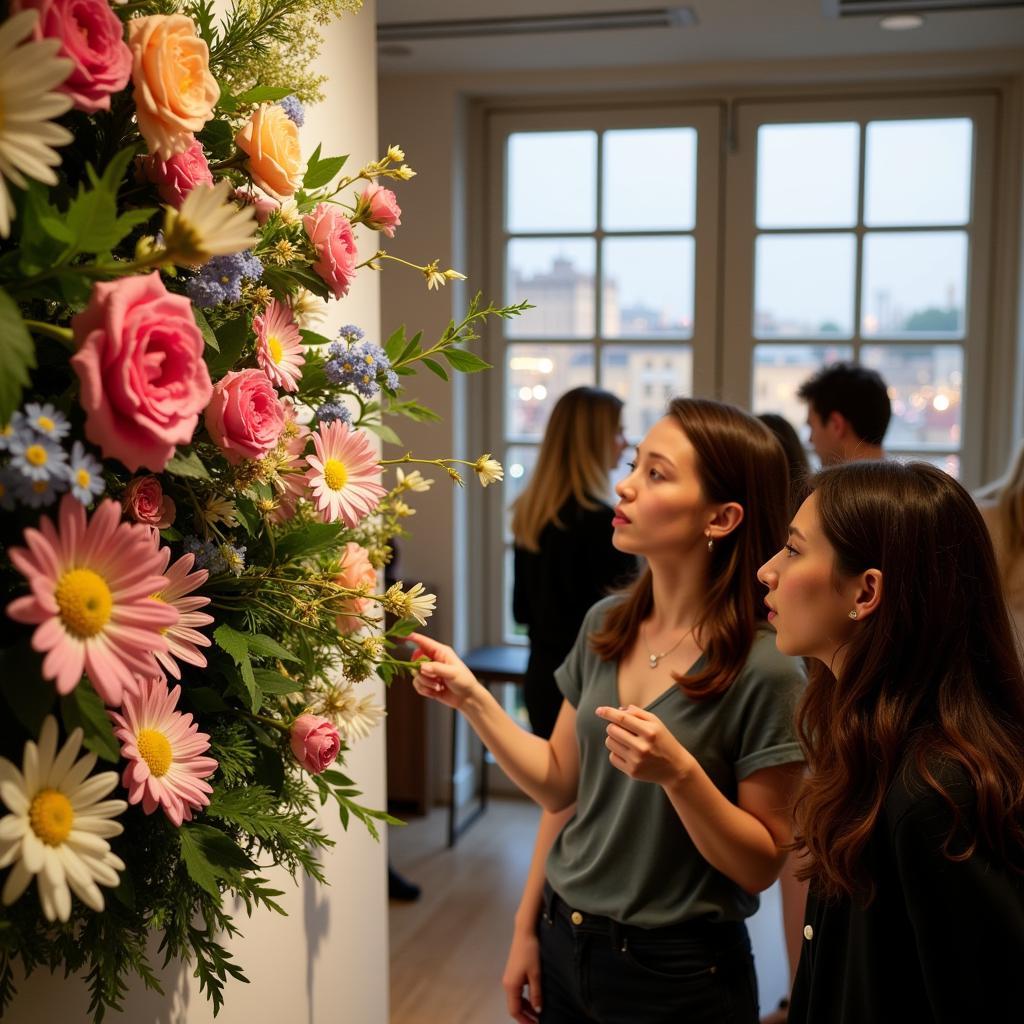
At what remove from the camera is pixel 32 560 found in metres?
0.61

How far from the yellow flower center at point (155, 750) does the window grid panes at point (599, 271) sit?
3629 millimetres

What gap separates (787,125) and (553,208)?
87cm

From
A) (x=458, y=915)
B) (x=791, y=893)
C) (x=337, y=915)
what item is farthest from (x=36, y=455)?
(x=458, y=915)

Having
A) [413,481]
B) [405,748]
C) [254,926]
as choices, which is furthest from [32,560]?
[405,748]

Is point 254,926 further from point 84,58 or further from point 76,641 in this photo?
point 84,58

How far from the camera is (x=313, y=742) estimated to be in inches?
37.4

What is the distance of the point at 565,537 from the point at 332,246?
2.19 m

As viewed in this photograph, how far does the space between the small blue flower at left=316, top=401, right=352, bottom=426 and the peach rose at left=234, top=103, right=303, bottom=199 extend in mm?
194

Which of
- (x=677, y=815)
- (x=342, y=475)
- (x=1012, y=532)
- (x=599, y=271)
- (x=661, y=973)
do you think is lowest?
(x=661, y=973)

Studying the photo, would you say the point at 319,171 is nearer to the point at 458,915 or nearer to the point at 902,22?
the point at 902,22

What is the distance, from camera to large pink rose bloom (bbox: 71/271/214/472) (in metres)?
0.62

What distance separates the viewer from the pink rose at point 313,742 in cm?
95

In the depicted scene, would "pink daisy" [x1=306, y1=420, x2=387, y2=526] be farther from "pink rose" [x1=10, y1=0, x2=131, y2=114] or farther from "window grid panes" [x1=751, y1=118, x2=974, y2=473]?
"window grid panes" [x1=751, y1=118, x2=974, y2=473]

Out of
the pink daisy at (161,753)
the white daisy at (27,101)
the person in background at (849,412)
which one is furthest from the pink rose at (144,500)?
the person in background at (849,412)
